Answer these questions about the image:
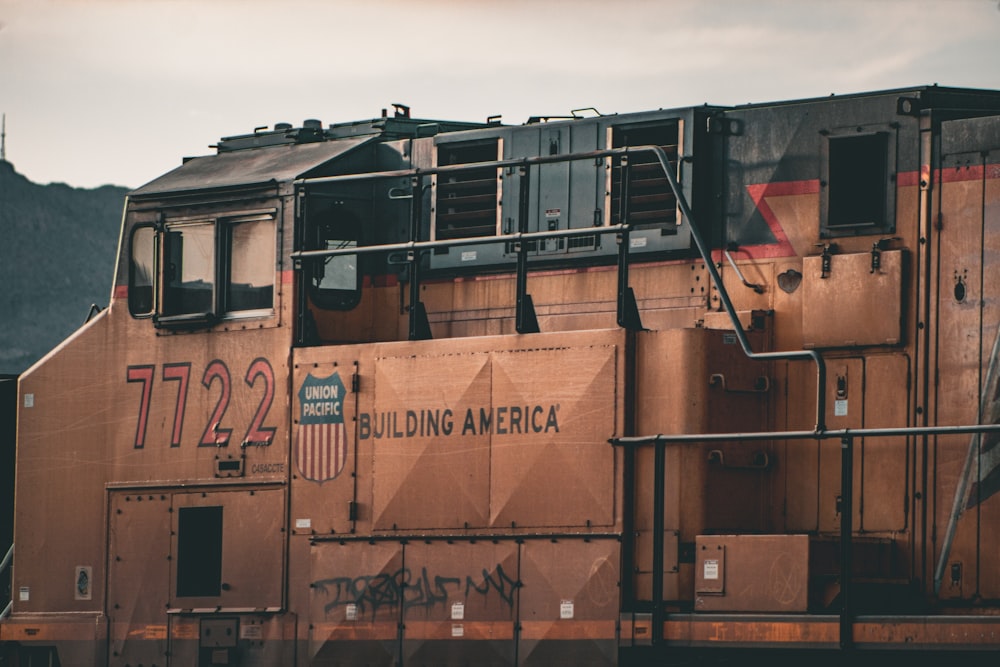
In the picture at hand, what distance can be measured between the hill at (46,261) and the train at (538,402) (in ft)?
183

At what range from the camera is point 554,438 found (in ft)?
36.7

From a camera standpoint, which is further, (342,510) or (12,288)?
(12,288)

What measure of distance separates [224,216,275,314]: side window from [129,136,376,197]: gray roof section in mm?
340

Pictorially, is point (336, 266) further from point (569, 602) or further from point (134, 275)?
point (569, 602)

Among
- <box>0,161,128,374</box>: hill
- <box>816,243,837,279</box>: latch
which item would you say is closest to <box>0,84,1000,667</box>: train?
<box>816,243,837,279</box>: latch

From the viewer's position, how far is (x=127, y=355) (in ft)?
43.6

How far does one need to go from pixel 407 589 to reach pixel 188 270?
3194 millimetres

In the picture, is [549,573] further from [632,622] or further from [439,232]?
[439,232]

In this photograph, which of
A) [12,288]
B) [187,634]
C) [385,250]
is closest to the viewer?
[385,250]

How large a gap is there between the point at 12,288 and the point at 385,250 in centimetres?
6257

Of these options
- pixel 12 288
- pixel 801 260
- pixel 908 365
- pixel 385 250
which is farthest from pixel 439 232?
pixel 12 288

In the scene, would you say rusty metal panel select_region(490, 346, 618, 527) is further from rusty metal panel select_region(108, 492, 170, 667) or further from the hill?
the hill

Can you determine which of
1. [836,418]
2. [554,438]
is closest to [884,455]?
[836,418]

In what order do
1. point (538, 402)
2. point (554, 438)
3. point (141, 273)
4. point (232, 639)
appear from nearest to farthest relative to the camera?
point (554, 438) → point (538, 402) → point (232, 639) → point (141, 273)
